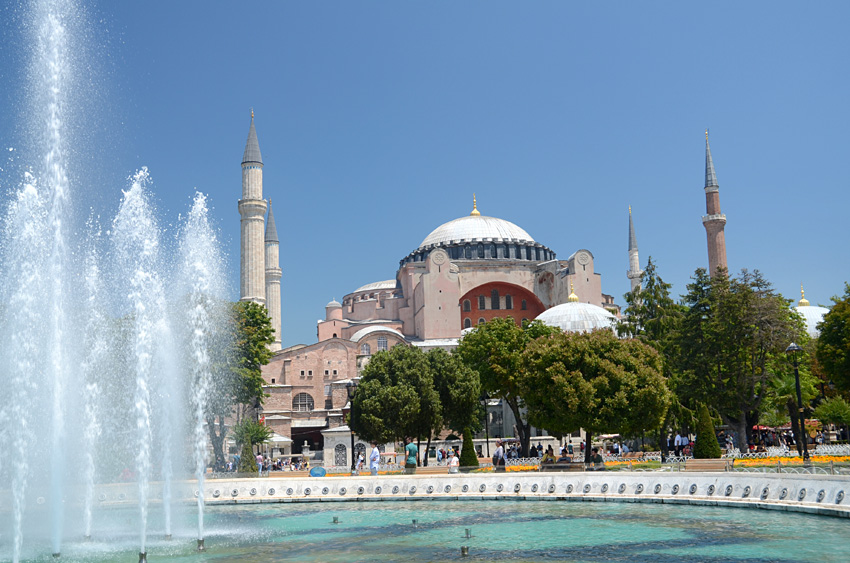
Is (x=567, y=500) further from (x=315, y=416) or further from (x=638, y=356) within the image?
(x=315, y=416)

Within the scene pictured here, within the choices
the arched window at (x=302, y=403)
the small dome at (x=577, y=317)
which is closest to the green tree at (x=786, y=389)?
the small dome at (x=577, y=317)

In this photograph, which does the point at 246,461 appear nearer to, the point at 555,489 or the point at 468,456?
the point at 468,456

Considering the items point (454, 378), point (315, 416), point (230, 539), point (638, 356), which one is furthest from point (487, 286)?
point (230, 539)

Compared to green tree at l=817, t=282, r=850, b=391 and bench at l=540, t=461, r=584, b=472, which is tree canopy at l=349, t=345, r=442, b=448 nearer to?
bench at l=540, t=461, r=584, b=472

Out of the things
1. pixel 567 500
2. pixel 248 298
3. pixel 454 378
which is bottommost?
pixel 567 500

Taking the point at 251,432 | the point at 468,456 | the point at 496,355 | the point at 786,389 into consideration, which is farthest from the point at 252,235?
the point at 786,389

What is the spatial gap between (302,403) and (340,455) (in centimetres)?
1546

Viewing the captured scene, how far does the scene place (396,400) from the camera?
1014 inches

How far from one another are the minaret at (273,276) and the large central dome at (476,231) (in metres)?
10.4

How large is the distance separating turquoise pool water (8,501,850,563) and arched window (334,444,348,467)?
1601 centimetres

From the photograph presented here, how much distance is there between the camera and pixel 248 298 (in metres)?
42.5

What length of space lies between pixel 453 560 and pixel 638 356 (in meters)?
15.3

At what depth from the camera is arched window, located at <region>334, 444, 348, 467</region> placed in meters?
31.8

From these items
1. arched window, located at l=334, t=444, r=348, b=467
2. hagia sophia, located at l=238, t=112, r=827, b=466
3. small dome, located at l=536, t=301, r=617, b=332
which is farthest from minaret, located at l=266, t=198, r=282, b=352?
arched window, located at l=334, t=444, r=348, b=467
